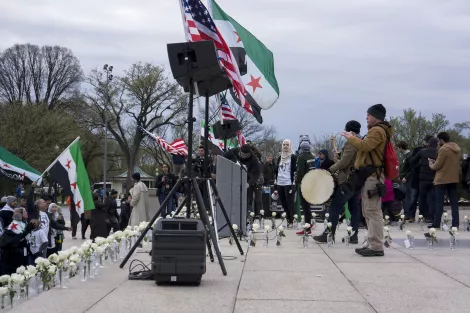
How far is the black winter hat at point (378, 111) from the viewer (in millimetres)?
8594

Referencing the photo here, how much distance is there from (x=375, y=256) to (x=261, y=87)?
4863mm

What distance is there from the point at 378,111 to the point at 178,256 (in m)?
3.93

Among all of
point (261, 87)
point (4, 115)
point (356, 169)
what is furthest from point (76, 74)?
point (356, 169)

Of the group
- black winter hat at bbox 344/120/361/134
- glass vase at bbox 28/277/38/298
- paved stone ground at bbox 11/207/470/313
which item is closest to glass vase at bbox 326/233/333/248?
paved stone ground at bbox 11/207/470/313

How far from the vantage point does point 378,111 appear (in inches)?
339

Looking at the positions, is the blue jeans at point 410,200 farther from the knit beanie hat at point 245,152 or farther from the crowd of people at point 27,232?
the crowd of people at point 27,232

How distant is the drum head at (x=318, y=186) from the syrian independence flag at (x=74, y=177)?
157 inches

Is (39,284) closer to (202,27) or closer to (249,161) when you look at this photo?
(202,27)

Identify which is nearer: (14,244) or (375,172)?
(375,172)

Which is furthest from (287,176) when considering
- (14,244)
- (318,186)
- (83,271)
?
(83,271)

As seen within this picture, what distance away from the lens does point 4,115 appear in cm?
4462

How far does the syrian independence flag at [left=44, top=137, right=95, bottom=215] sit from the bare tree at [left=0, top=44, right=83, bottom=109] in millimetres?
50036

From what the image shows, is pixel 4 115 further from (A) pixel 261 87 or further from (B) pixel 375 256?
(B) pixel 375 256

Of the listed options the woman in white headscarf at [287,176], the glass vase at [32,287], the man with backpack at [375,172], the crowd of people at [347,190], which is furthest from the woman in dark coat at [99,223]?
the glass vase at [32,287]
